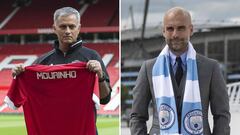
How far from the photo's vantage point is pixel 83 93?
2.49 metres

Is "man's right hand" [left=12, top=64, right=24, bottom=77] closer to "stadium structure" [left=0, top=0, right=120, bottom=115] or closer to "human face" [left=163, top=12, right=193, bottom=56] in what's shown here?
"human face" [left=163, top=12, right=193, bottom=56]

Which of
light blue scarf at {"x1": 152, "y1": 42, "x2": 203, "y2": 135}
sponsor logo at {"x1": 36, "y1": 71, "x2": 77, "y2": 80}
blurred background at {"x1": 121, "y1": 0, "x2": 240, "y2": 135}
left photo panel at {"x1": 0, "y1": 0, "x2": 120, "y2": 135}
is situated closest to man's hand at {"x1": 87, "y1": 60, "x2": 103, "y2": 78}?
left photo panel at {"x1": 0, "y1": 0, "x2": 120, "y2": 135}

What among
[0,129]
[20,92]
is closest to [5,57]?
[0,129]

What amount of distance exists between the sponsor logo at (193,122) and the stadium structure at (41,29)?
1568 cm

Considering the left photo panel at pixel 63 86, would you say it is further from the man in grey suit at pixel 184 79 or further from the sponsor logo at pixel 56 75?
the man in grey suit at pixel 184 79

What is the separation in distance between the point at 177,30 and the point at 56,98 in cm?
82

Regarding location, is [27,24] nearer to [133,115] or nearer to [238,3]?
[238,3]

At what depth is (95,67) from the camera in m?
2.36

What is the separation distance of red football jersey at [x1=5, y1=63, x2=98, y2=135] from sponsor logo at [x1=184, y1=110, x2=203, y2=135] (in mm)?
654

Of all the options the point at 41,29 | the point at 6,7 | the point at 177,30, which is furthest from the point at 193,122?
the point at 6,7

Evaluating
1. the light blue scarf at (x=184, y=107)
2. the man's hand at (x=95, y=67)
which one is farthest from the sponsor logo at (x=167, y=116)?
the man's hand at (x=95, y=67)

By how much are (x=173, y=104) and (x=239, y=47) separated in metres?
10.3

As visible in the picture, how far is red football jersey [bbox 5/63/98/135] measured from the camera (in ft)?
8.11

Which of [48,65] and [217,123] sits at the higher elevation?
[48,65]
